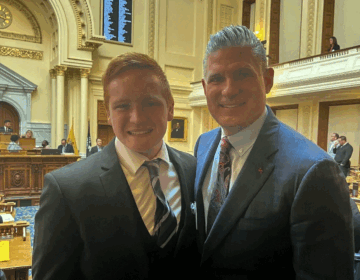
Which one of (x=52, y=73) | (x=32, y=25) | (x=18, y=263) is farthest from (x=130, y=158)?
(x=32, y=25)

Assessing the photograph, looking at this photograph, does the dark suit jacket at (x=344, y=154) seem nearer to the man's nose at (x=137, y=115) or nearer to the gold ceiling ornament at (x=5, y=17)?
Result: the man's nose at (x=137, y=115)

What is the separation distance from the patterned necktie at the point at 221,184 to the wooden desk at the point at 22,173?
7648 millimetres

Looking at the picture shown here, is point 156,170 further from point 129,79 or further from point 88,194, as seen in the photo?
point 129,79

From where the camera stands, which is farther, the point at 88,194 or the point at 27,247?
the point at 27,247

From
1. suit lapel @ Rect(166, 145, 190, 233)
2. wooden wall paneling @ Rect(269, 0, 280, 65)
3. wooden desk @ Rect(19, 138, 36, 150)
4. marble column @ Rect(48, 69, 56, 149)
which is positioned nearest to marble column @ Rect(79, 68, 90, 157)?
marble column @ Rect(48, 69, 56, 149)

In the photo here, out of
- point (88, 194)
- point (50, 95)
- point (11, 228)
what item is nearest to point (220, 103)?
point (88, 194)

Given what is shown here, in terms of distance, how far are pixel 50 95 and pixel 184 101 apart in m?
6.25

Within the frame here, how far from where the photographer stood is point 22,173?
7934mm

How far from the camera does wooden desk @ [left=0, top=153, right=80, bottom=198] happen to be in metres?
7.71

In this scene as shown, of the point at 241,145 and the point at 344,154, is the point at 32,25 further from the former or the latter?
the point at 241,145

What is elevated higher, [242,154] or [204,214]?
[242,154]

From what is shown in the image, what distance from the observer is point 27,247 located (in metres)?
3.00

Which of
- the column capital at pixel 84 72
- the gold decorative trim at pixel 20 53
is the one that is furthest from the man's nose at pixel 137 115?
the gold decorative trim at pixel 20 53

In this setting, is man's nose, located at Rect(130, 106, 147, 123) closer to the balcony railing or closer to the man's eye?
the man's eye
